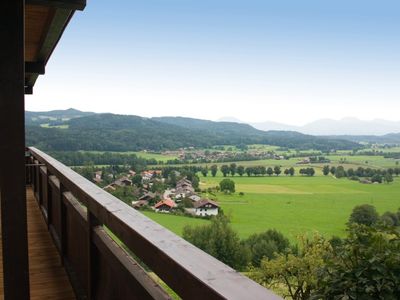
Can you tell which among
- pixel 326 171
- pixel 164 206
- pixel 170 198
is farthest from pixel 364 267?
pixel 326 171

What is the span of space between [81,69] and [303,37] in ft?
189

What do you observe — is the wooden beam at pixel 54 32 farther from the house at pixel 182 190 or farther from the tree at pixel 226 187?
the tree at pixel 226 187

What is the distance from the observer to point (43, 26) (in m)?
3.24

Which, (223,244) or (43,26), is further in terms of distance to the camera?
(223,244)

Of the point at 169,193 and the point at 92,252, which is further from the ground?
the point at 92,252

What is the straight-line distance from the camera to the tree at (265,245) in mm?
A: 28891

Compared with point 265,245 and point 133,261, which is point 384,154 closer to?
point 265,245

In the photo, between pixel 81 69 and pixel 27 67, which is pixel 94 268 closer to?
pixel 27 67

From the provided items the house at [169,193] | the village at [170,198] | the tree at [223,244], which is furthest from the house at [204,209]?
the tree at [223,244]

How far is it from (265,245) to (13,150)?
2886 centimetres

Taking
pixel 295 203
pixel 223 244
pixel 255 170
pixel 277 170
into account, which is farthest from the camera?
pixel 255 170

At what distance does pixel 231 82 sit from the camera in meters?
129

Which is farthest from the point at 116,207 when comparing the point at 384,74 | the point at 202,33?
the point at 384,74

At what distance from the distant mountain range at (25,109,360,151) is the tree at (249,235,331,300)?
14422 mm
